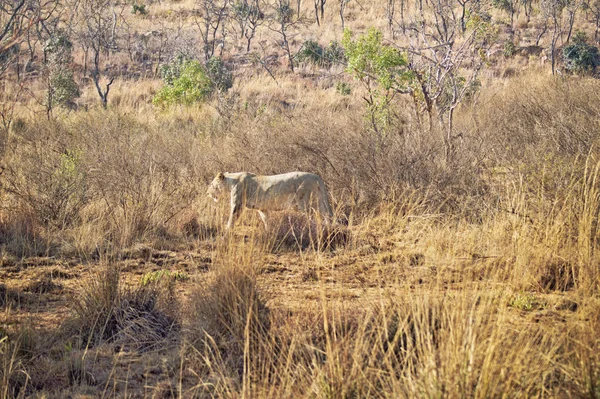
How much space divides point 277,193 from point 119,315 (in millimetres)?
3099

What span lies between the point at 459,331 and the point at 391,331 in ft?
3.97

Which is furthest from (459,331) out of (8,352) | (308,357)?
(8,352)

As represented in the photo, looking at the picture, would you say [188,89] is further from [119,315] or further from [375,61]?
[119,315]

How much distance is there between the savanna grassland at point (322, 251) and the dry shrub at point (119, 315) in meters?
0.02

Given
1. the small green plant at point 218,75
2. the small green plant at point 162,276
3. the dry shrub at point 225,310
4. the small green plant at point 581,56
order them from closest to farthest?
the dry shrub at point 225,310 < the small green plant at point 162,276 < the small green plant at point 218,75 < the small green plant at point 581,56

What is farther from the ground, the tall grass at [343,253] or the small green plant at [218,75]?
the small green plant at [218,75]

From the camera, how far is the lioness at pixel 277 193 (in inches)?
303

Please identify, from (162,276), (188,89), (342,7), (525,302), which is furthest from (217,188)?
(342,7)

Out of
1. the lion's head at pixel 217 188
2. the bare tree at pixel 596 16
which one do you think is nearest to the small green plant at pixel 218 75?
the lion's head at pixel 217 188

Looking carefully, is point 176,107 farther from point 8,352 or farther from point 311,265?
point 8,352

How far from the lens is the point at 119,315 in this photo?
4.90 metres

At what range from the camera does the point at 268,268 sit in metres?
6.62

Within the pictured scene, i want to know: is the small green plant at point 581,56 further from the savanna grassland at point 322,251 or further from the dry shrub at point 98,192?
the dry shrub at point 98,192

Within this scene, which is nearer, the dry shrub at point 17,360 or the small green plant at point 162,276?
the dry shrub at point 17,360
